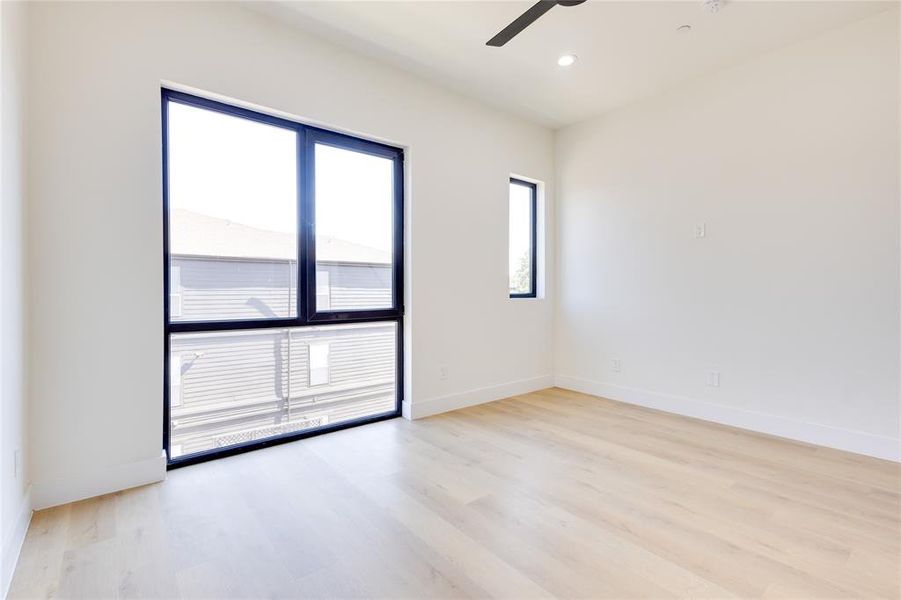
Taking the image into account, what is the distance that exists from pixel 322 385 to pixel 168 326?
133cm

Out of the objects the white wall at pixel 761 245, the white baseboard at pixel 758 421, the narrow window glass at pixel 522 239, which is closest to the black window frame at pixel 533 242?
the narrow window glass at pixel 522 239

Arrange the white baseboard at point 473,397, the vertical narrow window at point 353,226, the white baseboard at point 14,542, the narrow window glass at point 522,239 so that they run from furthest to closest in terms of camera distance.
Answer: the narrow window glass at point 522,239 → the white baseboard at point 473,397 → the vertical narrow window at point 353,226 → the white baseboard at point 14,542

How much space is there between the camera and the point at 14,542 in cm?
163

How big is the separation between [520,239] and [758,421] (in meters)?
2.69

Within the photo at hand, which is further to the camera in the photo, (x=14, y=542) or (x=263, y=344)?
(x=263, y=344)

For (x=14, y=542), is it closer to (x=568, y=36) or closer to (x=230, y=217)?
(x=230, y=217)

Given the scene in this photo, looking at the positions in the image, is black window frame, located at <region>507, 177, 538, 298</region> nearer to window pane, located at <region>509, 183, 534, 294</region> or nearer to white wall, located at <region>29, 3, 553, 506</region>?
window pane, located at <region>509, 183, 534, 294</region>

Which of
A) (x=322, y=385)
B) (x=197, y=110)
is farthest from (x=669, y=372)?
(x=197, y=110)

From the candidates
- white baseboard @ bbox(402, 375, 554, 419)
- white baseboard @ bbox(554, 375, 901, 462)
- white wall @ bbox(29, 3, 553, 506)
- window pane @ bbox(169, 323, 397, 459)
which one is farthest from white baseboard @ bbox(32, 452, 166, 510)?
white baseboard @ bbox(554, 375, 901, 462)

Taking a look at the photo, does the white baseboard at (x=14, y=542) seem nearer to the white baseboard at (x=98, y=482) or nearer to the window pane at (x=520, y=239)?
the white baseboard at (x=98, y=482)

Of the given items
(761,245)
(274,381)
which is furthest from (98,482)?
(761,245)

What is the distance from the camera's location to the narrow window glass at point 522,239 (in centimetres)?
446

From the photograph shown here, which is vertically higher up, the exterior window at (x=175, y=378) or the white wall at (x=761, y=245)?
the white wall at (x=761, y=245)

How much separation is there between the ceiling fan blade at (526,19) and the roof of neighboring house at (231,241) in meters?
1.79
